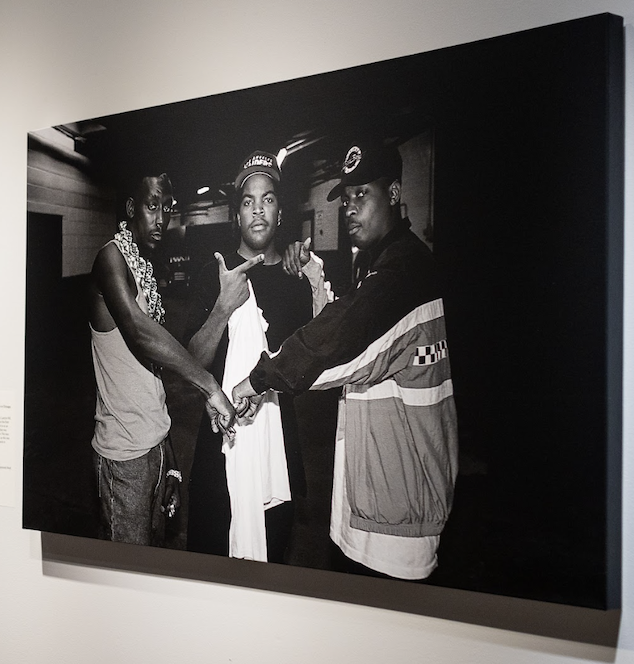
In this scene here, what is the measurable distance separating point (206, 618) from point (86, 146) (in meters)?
1.03

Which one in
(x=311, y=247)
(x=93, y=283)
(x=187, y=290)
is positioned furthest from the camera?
(x=93, y=283)

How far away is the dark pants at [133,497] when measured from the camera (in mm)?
1746

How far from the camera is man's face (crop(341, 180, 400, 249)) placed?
1498 millimetres

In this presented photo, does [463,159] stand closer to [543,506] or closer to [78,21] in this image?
[543,506]

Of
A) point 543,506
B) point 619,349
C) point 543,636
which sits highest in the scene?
point 619,349

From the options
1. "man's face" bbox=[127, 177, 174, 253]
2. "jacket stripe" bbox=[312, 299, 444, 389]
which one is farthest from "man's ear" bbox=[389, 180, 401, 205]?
"man's face" bbox=[127, 177, 174, 253]

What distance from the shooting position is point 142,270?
1789mm

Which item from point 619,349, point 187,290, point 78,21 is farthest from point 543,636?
point 78,21

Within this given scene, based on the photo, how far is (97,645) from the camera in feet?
6.15

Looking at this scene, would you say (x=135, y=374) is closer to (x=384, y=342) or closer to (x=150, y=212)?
(x=150, y=212)

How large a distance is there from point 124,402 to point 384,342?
62 centimetres

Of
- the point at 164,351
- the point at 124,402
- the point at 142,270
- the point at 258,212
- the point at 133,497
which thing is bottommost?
the point at 133,497

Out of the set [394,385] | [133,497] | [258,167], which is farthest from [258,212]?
[133,497]

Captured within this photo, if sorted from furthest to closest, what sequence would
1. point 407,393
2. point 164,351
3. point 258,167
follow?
point 164,351 < point 258,167 < point 407,393
